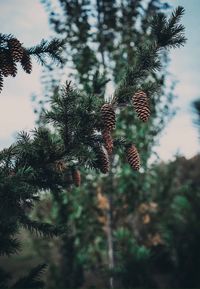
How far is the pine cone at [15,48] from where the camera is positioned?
2.47 metres

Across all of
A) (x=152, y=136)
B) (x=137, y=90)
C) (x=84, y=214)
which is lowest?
(x=137, y=90)

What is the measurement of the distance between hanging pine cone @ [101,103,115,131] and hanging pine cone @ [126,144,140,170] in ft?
1.09

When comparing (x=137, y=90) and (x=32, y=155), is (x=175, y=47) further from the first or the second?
(x=32, y=155)

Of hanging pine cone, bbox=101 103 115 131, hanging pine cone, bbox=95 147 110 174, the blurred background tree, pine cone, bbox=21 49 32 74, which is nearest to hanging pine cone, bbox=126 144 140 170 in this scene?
hanging pine cone, bbox=95 147 110 174

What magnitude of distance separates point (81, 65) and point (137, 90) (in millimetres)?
9134

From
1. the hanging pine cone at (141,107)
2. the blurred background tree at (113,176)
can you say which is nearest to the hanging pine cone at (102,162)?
the hanging pine cone at (141,107)

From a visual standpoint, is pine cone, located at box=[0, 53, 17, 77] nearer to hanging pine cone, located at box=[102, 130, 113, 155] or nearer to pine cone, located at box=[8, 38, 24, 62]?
pine cone, located at box=[8, 38, 24, 62]

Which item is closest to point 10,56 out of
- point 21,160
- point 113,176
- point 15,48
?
point 15,48

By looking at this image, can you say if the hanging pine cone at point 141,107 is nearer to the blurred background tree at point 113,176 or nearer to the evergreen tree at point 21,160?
the evergreen tree at point 21,160

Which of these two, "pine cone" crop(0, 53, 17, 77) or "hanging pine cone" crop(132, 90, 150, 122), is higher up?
"pine cone" crop(0, 53, 17, 77)

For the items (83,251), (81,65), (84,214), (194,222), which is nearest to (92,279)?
(83,251)

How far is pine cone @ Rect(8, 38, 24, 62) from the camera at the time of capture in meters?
2.47

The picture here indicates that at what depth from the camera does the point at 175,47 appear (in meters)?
2.65

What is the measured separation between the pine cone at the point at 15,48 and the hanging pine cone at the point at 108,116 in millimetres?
706
